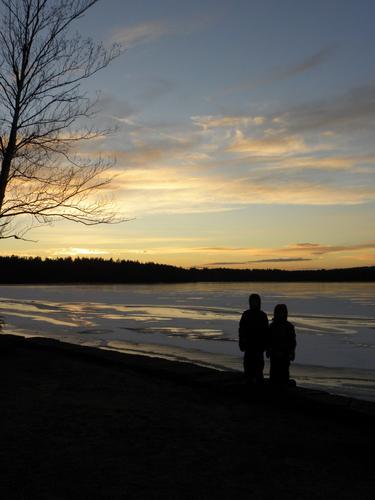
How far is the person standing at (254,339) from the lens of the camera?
8860mm

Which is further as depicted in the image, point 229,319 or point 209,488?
point 229,319

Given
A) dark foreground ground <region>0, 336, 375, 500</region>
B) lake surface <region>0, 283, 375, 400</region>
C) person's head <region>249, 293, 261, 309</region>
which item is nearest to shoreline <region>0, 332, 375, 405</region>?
lake surface <region>0, 283, 375, 400</region>

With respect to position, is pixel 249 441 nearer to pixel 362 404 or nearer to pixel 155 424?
pixel 155 424

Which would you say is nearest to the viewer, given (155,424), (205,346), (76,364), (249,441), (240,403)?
(249,441)

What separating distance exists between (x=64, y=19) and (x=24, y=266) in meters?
153

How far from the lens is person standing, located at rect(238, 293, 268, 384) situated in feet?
29.1

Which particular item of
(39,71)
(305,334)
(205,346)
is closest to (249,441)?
(39,71)

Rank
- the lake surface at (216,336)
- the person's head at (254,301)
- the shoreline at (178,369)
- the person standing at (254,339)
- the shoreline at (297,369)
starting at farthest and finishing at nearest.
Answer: the lake surface at (216,336) < the shoreline at (297,369) < the person standing at (254,339) < the person's head at (254,301) < the shoreline at (178,369)

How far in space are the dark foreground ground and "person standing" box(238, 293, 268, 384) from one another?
1.23ft

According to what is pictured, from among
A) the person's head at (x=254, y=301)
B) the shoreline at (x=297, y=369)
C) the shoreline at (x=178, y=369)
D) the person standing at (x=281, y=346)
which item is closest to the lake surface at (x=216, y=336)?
the shoreline at (x=297, y=369)

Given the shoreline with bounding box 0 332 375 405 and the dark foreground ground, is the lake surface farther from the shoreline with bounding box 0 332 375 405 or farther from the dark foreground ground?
the dark foreground ground

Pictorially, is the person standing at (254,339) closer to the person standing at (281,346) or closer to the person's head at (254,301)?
the person's head at (254,301)

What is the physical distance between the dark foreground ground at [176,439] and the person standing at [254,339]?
0.38m

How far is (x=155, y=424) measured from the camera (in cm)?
694
